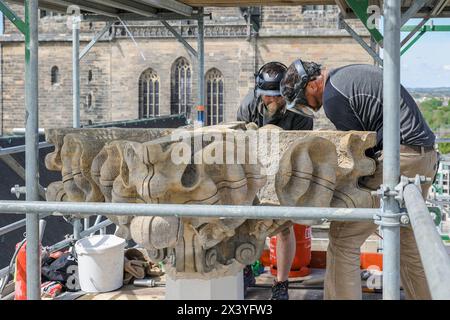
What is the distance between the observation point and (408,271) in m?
3.91

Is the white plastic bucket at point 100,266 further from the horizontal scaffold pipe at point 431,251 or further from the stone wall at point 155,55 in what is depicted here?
the stone wall at point 155,55

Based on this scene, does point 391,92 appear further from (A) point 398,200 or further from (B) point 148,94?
(B) point 148,94

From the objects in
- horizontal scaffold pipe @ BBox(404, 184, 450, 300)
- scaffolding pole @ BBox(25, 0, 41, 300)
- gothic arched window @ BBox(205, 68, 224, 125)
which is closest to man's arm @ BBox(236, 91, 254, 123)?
scaffolding pole @ BBox(25, 0, 41, 300)

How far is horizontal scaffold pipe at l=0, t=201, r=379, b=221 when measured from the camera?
2.57 metres

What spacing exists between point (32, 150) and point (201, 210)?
126 centimetres

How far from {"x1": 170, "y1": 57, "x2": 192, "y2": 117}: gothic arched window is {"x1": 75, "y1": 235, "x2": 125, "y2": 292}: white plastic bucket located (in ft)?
88.0

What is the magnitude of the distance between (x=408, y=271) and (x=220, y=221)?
113 cm

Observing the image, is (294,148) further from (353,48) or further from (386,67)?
(353,48)

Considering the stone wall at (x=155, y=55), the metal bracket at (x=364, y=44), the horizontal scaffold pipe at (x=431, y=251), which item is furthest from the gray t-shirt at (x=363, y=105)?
the stone wall at (x=155, y=55)

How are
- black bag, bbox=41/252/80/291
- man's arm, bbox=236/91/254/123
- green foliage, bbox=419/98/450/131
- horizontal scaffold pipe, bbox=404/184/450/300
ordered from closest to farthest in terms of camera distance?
1. horizontal scaffold pipe, bbox=404/184/450/300
2. man's arm, bbox=236/91/254/123
3. black bag, bbox=41/252/80/291
4. green foliage, bbox=419/98/450/131

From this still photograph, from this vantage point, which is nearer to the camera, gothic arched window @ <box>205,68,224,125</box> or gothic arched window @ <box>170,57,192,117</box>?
gothic arched window @ <box>205,68,224,125</box>

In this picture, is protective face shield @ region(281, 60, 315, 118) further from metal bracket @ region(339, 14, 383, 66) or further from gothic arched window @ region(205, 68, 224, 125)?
gothic arched window @ region(205, 68, 224, 125)

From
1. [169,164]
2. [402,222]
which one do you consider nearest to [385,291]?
[402,222]
